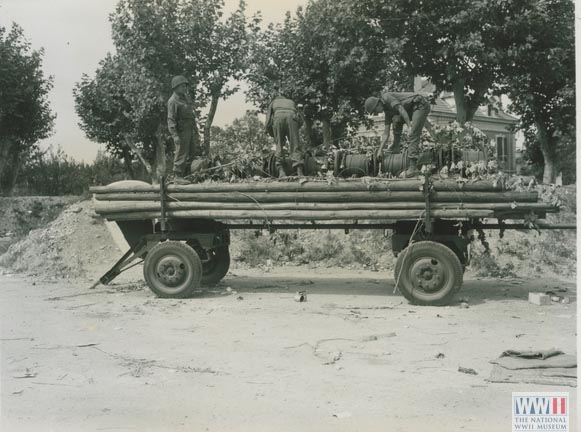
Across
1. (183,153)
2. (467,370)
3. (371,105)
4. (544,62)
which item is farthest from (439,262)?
(544,62)

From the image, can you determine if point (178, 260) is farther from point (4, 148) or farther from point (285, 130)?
point (4, 148)

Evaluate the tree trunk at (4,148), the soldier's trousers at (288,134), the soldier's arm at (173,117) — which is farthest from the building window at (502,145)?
the soldier's arm at (173,117)

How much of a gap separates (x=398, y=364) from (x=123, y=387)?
263 cm

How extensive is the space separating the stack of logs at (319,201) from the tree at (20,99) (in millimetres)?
16469

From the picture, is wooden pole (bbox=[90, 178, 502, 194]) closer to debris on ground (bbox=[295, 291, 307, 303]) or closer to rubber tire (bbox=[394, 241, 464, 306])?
rubber tire (bbox=[394, 241, 464, 306])

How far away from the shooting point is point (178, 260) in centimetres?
1013

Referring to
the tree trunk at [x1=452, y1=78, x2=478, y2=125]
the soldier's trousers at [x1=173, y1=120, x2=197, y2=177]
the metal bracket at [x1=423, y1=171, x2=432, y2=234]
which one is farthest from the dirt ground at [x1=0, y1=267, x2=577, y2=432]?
the tree trunk at [x1=452, y1=78, x2=478, y2=125]

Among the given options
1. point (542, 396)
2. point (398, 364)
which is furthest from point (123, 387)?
point (542, 396)

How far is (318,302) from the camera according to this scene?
9867 millimetres

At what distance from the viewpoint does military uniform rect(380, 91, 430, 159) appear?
9.66 meters

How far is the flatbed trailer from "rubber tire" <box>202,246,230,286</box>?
1.91 feet

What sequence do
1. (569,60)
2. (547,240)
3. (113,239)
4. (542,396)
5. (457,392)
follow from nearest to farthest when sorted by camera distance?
(542,396)
(457,392)
(547,240)
(113,239)
(569,60)

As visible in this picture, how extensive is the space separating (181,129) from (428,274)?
15.7ft

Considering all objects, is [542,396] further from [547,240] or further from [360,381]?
[547,240]
